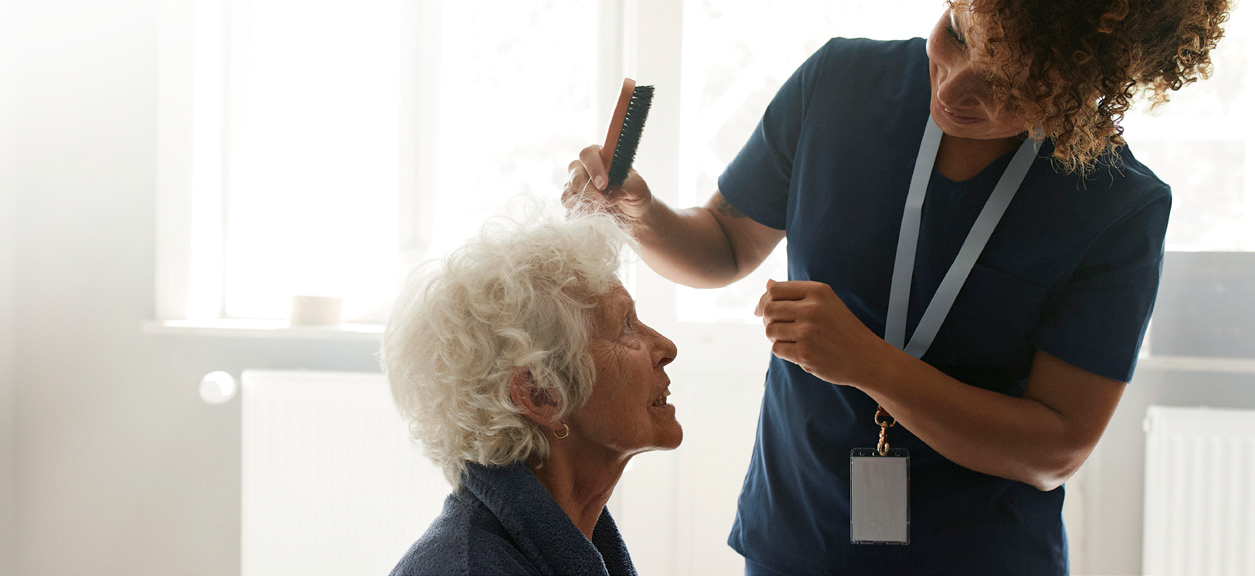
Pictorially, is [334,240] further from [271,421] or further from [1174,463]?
[1174,463]

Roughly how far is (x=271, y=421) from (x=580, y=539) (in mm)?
1675

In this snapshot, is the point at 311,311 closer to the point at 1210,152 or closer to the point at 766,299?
the point at 766,299

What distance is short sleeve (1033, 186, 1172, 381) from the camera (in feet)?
3.84

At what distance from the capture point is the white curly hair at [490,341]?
1.12 meters

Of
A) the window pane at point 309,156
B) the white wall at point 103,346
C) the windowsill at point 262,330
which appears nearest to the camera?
the windowsill at point 262,330

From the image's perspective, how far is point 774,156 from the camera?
1.43m

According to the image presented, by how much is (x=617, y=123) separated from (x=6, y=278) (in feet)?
7.47

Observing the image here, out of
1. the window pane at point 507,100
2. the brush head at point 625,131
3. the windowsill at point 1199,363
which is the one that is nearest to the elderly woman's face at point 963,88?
the brush head at point 625,131

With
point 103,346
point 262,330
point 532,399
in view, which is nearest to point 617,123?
point 532,399

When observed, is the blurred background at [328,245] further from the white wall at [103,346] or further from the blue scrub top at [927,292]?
the blue scrub top at [927,292]

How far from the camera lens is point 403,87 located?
2.70 metres

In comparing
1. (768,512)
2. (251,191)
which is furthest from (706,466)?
(251,191)

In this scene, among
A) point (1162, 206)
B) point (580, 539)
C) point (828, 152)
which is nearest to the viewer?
point (580, 539)

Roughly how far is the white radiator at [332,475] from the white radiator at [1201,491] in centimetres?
182
